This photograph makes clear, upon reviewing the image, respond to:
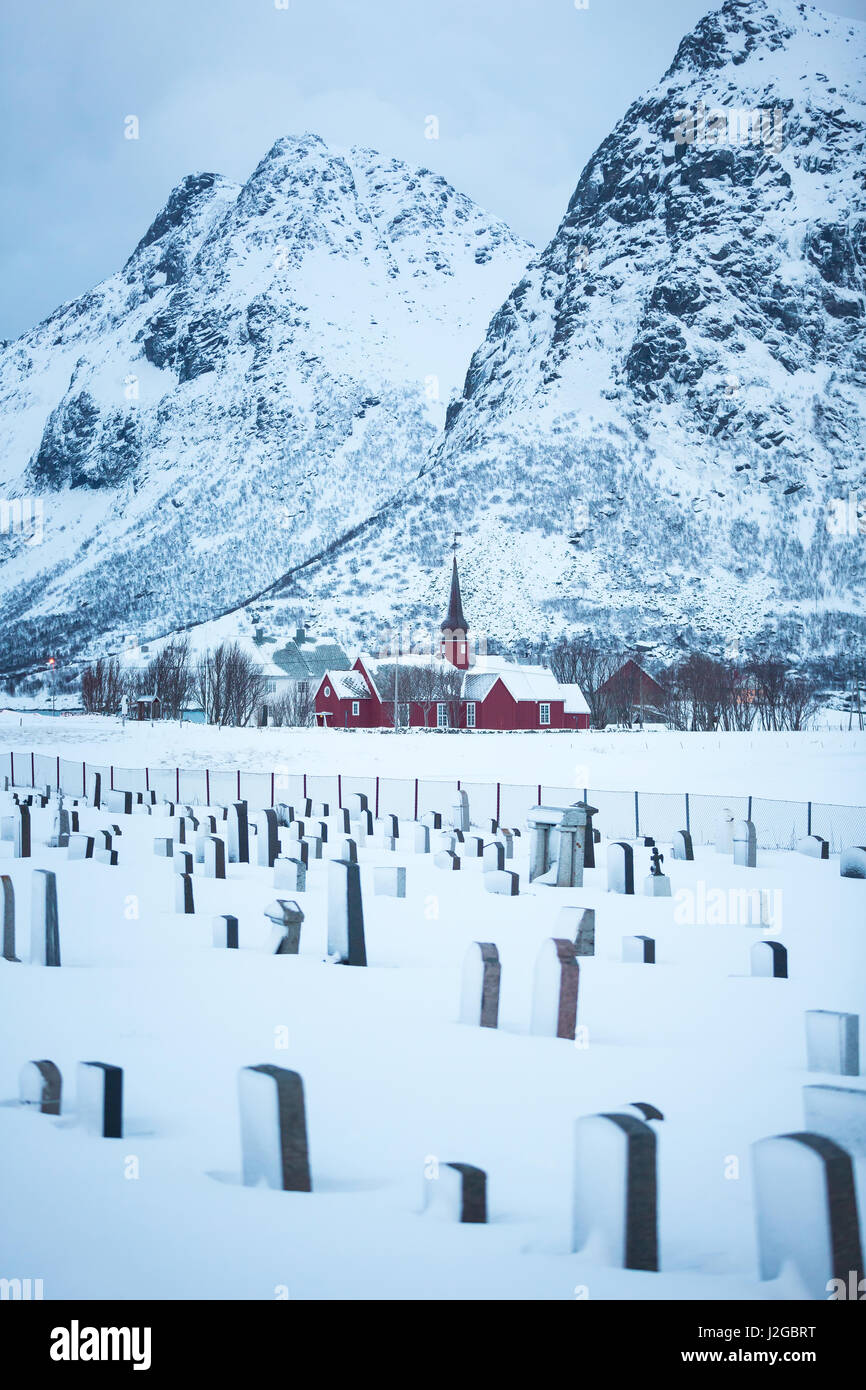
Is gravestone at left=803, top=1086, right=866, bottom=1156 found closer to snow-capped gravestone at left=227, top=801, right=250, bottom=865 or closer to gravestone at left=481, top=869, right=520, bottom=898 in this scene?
gravestone at left=481, top=869, right=520, bottom=898

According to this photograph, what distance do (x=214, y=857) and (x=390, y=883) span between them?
8.85ft

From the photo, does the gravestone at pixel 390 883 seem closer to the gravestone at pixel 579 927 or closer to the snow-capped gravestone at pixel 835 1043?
→ the gravestone at pixel 579 927

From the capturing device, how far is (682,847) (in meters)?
19.4

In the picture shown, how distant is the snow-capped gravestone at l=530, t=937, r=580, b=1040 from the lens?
658cm

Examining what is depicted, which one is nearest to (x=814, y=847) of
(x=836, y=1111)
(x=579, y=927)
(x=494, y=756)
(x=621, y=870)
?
(x=621, y=870)

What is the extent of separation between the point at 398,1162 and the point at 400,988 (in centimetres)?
320

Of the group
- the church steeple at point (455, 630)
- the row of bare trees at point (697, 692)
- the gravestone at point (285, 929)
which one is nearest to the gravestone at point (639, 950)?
the gravestone at point (285, 929)

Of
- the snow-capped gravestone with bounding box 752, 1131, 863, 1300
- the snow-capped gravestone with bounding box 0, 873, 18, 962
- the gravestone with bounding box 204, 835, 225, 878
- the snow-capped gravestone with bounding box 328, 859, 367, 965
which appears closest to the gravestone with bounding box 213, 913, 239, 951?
the snow-capped gravestone with bounding box 328, 859, 367, 965

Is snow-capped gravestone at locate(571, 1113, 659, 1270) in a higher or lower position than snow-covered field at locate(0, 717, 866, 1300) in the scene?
higher

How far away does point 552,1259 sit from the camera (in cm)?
383

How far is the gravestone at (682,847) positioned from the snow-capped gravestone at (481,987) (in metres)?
13.0

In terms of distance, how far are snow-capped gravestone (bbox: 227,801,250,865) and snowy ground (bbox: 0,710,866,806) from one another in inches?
774

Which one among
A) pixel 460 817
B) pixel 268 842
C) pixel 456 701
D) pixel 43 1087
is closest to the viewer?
pixel 43 1087

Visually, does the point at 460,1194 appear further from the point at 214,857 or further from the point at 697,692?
the point at 697,692
